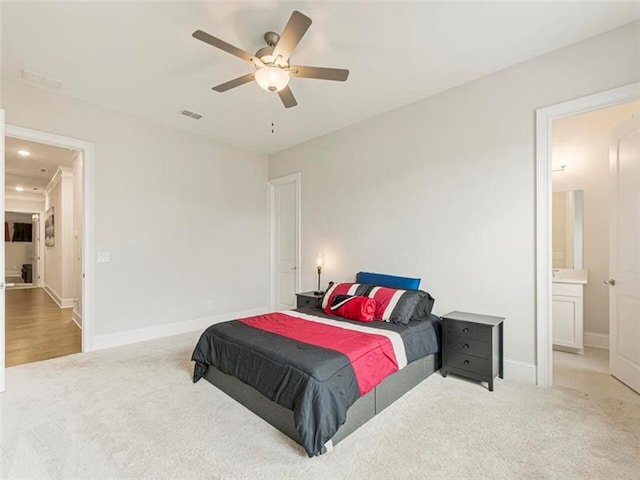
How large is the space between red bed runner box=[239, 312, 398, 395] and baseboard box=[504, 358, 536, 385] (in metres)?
1.32

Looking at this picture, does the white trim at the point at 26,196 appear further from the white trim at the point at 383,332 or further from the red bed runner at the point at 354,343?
the white trim at the point at 383,332

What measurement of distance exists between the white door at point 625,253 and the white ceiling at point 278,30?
3.41ft

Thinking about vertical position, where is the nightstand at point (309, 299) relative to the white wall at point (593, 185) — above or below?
below

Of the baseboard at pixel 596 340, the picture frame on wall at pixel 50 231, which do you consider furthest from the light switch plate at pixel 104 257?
the baseboard at pixel 596 340

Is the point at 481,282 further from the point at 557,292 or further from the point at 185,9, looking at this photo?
the point at 185,9

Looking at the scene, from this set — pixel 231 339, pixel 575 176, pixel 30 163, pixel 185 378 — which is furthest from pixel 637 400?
pixel 30 163

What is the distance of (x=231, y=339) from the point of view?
2531 mm

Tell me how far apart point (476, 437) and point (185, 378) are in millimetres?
2477

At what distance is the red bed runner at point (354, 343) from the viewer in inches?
85.0

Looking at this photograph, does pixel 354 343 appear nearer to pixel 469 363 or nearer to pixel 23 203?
pixel 469 363

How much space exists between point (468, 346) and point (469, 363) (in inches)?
6.0

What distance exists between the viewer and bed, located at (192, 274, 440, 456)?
1.87m

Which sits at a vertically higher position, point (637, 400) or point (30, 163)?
point (30, 163)

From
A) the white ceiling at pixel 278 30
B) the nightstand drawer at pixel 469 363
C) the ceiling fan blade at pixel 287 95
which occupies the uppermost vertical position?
the white ceiling at pixel 278 30
